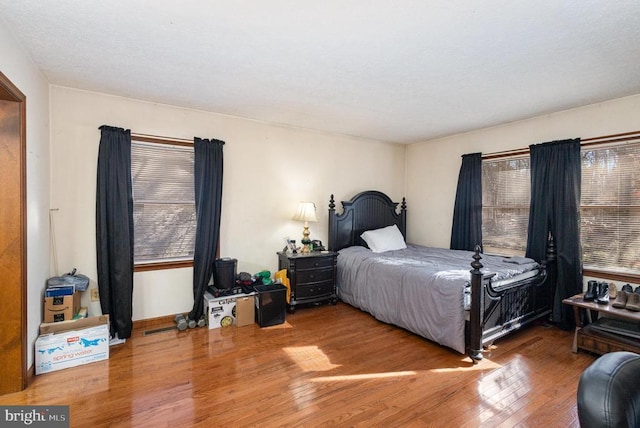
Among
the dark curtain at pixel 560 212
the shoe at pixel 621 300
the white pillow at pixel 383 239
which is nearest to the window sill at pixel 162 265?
the white pillow at pixel 383 239

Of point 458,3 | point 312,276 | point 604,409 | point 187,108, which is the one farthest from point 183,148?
point 604,409

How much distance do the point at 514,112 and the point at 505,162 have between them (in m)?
0.74

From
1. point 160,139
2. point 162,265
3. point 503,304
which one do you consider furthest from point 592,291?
point 160,139

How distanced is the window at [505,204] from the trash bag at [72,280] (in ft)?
15.6

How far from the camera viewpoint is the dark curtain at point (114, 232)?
9.66 ft

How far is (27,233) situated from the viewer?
220cm

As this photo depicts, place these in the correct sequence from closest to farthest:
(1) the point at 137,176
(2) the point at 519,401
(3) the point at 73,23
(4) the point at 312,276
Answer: (3) the point at 73,23 < (2) the point at 519,401 < (1) the point at 137,176 < (4) the point at 312,276

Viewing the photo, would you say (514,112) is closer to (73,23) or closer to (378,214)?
(378,214)

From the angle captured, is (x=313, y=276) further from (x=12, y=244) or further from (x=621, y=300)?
(x=621, y=300)

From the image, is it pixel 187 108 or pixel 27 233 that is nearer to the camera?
pixel 27 233

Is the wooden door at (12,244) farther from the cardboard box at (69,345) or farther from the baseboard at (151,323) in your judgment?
the baseboard at (151,323)

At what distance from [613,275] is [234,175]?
4.30 m

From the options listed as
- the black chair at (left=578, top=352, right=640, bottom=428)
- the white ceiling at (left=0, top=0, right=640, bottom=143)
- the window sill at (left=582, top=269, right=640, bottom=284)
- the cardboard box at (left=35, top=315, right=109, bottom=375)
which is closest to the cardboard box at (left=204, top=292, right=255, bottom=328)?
the cardboard box at (left=35, top=315, right=109, bottom=375)

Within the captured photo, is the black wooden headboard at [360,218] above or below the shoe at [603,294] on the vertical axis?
above
